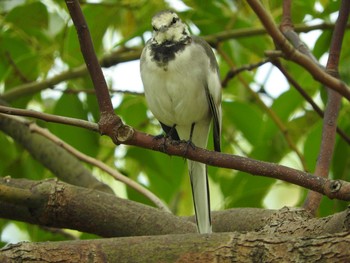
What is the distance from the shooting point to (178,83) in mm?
3574

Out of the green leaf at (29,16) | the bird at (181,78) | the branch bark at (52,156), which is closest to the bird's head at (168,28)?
the bird at (181,78)

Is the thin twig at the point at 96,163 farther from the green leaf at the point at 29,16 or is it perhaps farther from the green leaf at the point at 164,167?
the green leaf at the point at 29,16

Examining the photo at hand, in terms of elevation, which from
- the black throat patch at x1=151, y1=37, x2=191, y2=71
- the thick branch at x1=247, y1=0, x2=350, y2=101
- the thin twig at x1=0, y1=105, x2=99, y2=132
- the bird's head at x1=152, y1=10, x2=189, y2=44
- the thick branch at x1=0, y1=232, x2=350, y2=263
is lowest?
the thick branch at x1=0, y1=232, x2=350, y2=263

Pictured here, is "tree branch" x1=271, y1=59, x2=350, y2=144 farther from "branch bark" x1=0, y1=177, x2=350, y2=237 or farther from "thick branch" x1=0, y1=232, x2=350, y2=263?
"thick branch" x1=0, y1=232, x2=350, y2=263

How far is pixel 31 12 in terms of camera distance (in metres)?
3.81

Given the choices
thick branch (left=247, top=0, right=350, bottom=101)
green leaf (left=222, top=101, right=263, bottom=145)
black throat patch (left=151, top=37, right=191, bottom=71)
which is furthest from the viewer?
green leaf (left=222, top=101, right=263, bottom=145)

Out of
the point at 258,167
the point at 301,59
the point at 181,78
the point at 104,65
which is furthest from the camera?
the point at 104,65

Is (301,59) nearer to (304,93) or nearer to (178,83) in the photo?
(304,93)

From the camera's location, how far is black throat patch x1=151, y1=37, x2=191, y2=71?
11.7ft

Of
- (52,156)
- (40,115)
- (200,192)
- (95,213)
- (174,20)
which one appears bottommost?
(40,115)

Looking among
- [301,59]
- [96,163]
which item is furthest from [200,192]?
[301,59]

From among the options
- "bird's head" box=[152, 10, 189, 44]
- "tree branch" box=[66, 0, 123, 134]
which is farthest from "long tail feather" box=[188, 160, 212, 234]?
"tree branch" box=[66, 0, 123, 134]

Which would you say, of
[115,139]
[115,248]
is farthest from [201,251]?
[115,139]

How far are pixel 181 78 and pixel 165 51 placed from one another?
0.15 metres
